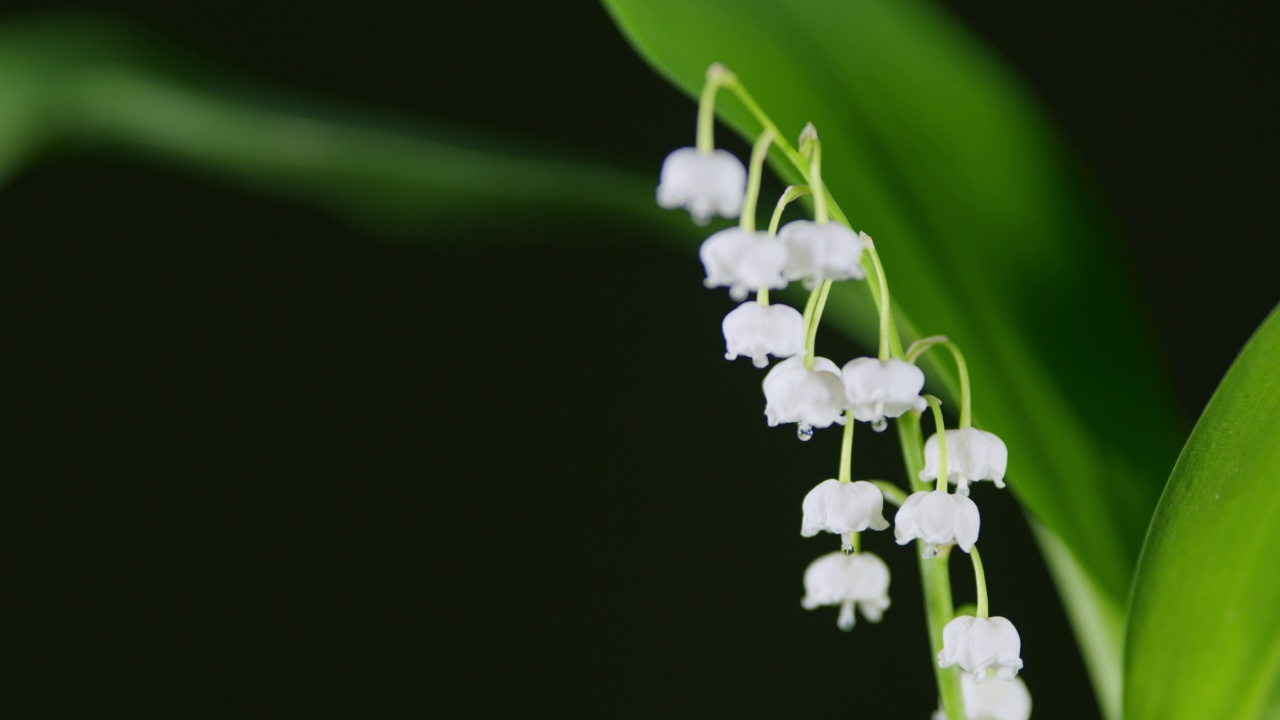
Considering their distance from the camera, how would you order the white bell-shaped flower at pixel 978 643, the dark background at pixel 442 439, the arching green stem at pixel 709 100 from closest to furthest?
the arching green stem at pixel 709 100
the white bell-shaped flower at pixel 978 643
the dark background at pixel 442 439

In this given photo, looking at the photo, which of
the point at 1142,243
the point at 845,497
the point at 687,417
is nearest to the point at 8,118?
the point at 845,497

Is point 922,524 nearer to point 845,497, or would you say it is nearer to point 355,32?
point 845,497

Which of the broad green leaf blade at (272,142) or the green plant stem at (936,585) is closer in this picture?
the green plant stem at (936,585)

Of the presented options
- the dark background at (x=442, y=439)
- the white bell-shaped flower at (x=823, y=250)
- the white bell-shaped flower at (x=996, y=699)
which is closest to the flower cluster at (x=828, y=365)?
the white bell-shaped flower at (x=823, y=250)

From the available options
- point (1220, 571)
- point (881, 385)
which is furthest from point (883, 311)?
point (1220, 571)

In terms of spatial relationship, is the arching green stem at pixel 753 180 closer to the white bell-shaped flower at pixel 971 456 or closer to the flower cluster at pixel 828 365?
the flower cluster at pixel 828 365

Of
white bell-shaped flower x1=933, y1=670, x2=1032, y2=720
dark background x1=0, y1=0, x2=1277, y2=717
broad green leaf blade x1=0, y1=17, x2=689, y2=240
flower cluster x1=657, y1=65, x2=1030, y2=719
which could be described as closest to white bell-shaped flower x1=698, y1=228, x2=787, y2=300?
flower cluster x1=657, y1=65, x2=1030, y2=719

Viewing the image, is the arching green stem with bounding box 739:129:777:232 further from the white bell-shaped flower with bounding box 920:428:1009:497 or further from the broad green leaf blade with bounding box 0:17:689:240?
the broad green leaf blade with bounding box 0:17:689:240
